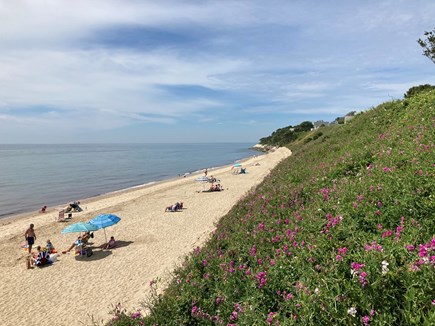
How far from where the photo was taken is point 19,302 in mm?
11180

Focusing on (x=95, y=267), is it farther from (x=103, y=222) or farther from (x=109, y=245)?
(x=103, y=222)

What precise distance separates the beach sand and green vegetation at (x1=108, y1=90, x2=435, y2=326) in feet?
12.2

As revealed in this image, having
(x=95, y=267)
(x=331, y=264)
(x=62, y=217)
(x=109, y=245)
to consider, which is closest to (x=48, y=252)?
(x=109, y=245)

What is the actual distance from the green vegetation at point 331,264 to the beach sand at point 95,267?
3.71 meters

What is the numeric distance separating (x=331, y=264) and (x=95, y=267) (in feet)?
42.1

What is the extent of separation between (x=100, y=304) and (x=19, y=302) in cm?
344

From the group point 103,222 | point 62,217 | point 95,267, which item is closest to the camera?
point 95,267

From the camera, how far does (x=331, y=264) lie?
4.00 meters

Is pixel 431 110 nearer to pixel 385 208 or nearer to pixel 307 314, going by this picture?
pixel 385 208

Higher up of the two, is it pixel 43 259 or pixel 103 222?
pixel 103 222

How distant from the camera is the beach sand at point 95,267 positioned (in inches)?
408

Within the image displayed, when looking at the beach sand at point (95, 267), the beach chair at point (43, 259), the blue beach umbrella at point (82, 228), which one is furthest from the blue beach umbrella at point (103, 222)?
the beach chair at point (43, 259)

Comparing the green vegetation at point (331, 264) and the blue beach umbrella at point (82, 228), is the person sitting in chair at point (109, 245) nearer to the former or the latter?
the blue beach umbrella at point (82, 228)

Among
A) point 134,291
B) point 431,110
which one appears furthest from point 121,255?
point 431,110
